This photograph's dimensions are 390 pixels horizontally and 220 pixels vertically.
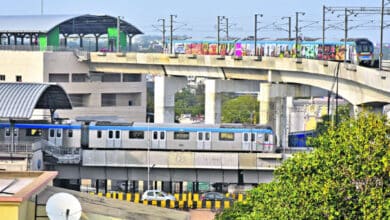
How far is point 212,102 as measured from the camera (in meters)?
85.4

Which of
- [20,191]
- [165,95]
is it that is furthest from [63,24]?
[20,191]

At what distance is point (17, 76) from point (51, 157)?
28847 mm

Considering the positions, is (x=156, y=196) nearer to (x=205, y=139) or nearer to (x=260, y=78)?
(x=205, y=139)

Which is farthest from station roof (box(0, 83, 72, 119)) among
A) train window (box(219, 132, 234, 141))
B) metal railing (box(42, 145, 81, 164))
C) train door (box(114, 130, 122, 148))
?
train window (box(219, 132, 234, 141))

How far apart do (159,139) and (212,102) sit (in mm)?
22393

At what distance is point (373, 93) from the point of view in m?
65.4

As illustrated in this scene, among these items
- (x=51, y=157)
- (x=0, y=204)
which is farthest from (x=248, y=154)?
(x=0, y=204)

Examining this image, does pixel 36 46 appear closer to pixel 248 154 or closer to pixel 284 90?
pixel 284 90

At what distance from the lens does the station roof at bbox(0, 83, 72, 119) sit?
57656 mm

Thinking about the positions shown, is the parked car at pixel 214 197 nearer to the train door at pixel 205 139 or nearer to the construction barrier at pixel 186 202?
the construction barrier at pixel 186 202

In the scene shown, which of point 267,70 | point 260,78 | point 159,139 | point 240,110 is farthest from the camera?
point 240,110

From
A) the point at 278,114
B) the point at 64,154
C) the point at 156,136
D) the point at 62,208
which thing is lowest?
the point at 64,154

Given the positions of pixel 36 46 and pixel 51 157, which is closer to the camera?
pixel 51 157

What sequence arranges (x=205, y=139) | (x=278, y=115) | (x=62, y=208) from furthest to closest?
(x=278, y=115), (x=205, y=139), (x=62, y=208)
